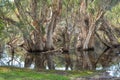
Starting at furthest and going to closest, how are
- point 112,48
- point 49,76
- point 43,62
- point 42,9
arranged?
1. point 112,48
2. point 42,9
3. point 43,62
4. point 49,76

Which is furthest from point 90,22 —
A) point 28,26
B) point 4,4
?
point 4,4

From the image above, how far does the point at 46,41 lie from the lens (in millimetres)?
40031

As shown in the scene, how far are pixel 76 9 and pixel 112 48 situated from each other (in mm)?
9125

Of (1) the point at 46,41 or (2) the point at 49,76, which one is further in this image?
(1) the point at 46,41

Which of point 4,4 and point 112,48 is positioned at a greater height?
point 4,4

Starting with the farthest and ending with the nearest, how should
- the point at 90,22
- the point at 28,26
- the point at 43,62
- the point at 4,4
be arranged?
the point at 90,22
the point at 28,26
the point at 4,4
the point at 43,62

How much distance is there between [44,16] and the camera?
41.5 meters

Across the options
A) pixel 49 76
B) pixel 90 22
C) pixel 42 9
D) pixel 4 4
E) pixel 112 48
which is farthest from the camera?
pixel 112 48

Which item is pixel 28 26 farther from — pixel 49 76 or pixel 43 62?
pixel 49 76

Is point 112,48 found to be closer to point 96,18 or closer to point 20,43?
point 96,18

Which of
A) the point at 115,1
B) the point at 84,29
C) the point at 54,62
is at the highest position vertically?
the point at 115,1

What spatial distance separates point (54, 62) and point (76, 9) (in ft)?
49.3

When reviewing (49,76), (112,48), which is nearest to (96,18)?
(112,48)

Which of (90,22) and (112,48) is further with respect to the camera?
(112,48)
